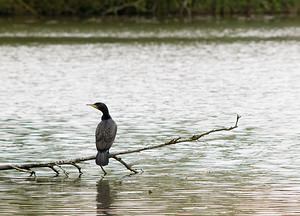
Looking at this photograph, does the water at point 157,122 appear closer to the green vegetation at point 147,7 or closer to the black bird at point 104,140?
the black bird at point 104,140

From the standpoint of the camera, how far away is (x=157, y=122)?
88.2 feet

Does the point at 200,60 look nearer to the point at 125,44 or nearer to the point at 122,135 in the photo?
the point at 125,44

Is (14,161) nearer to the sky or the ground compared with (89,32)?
nearer to the sky

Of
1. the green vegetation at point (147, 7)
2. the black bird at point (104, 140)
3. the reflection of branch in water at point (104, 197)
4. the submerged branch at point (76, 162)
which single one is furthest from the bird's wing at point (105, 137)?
the green vegetation at point (147, 7)

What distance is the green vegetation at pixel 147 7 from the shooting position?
79.8m

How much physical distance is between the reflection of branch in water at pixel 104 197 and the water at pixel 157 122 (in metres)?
0.03

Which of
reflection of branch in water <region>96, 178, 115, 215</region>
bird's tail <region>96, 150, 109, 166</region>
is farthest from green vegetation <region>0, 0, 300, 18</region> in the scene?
bird's tail <region>96, 150, 109, 166</region>

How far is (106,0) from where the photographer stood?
79.1 m

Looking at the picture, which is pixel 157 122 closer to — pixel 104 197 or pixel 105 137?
pixel 105 137

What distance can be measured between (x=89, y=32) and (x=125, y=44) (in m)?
9.01

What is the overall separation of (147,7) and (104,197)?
65876 mm

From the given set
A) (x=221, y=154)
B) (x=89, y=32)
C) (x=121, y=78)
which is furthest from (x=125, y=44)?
(x=221, y=154)

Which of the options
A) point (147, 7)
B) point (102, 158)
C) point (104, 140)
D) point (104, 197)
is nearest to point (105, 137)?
point (104, 140)

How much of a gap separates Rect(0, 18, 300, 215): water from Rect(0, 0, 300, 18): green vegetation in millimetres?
18829
